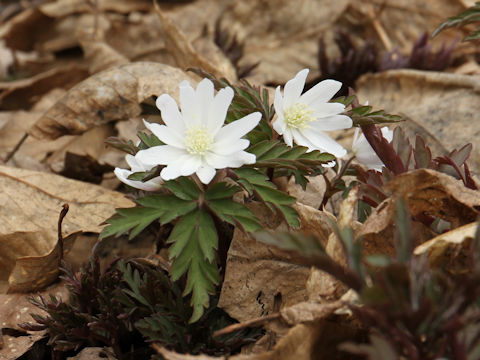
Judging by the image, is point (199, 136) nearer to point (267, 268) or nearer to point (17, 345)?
point (267, 268)

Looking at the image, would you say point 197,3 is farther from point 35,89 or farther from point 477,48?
point 477,48

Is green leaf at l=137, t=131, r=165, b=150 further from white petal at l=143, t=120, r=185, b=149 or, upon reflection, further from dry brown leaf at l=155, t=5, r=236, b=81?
dry brown leaf at l=155, t=5, r=236, b=81

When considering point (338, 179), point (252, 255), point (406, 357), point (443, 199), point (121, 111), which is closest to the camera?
point (406, 357)

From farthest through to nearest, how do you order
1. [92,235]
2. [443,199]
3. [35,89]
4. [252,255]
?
[35,89] → [92,235] → [252,255] → [443,199]

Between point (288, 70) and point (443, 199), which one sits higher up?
point (443, 199)

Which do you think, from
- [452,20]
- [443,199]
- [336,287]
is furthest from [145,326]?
[452,20]

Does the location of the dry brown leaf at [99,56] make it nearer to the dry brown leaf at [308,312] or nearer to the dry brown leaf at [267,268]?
the dry brown leaf at [267,268]
